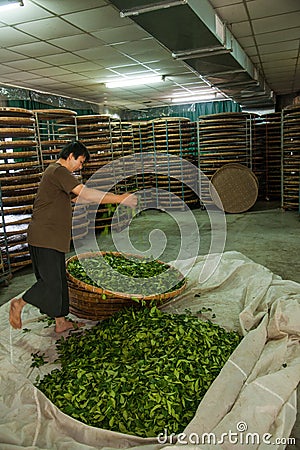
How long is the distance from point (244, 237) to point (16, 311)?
4.20 metres

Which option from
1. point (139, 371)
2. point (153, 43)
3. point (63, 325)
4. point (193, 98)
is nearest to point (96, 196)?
point (63, 325)

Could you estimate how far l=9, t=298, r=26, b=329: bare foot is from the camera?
9.45 ft

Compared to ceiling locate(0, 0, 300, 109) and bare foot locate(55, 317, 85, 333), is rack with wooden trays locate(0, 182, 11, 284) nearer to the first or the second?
bare foot locate(55, 317, 85, 333)

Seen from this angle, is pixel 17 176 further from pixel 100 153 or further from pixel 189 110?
pixel 189 110

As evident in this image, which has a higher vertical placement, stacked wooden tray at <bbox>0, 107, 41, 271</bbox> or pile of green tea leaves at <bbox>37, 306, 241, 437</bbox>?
stacked wooden tray at <bbox>0, 107, 41, 271</bbox>

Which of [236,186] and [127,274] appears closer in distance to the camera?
[127,274]

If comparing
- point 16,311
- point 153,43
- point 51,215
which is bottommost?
point 16,311

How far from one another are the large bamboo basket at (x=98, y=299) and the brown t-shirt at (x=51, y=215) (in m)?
0.41

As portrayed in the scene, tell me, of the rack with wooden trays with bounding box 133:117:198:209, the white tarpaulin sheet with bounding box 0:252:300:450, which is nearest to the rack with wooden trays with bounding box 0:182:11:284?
the white tarpaulin sheet with bounding box 0:252:300:450

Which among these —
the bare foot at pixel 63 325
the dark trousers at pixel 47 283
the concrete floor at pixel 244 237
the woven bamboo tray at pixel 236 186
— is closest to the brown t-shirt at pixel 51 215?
the dark trousers at pixel 47 283

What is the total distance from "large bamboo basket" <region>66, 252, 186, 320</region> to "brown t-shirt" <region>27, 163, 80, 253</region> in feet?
1.33

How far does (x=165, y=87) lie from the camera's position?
32.4ft

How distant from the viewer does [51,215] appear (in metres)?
2.80

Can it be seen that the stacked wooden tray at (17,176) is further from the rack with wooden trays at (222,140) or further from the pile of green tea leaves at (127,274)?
the rack with wooden trays at (222,140)
